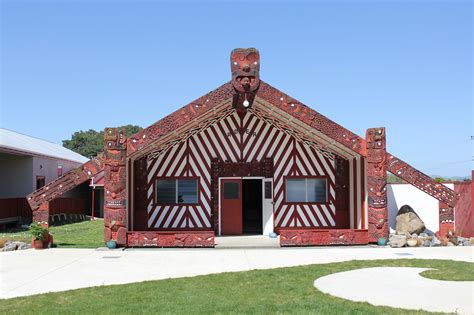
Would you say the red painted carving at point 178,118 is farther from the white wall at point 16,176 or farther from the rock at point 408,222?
the white wall at point 16,176

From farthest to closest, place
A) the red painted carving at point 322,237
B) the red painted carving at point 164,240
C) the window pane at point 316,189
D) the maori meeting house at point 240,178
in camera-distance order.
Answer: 1. the window pane at point 316,189
2. the maori meeting house at point 240,178
3. the red painted carving at point 322,237
4. the red painted carving at point 164,240

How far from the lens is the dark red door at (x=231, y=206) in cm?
1917

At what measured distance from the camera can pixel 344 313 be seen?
22.1ft

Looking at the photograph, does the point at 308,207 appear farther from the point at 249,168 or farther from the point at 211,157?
the point at 211,157

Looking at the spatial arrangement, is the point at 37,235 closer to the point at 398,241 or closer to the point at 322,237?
the point at 322,237

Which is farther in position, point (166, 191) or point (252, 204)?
point (252, 204)

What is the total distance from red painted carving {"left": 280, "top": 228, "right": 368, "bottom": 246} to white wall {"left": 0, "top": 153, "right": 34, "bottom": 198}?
16.1 meters

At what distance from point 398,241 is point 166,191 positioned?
359 inches

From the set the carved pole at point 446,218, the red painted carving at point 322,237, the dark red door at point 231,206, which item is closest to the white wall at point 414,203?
the carved pole at point 446,218

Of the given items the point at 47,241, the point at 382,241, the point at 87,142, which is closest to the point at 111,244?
the point at 47,241

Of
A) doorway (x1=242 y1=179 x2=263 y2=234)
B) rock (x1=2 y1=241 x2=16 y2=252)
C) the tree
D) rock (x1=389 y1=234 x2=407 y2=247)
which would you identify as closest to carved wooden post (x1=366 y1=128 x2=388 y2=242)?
rock (x1=389 y1=234 x2=407 y2=247)

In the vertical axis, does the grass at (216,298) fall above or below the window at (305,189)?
below

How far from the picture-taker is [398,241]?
600 inches

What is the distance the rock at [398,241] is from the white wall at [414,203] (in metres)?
3.22
